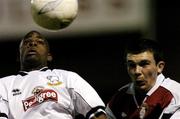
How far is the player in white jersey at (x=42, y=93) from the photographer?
6703 mm

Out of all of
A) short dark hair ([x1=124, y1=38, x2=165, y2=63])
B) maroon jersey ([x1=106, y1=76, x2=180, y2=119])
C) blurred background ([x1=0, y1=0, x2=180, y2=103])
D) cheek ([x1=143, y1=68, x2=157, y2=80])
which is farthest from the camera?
blurred background ([x1=0, y1=0, x2=180, y2=103])

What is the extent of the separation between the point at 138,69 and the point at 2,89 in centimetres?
106

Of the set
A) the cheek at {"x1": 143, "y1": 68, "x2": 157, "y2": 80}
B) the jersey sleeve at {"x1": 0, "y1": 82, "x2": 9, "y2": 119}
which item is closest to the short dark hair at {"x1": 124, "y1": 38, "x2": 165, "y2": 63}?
the cheek at {"x1": 143, "y1": 68, "x2": 157, "y2": 80}

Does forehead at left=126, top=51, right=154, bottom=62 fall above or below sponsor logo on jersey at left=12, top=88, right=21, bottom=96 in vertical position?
above

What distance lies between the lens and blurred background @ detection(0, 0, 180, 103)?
10383 mm

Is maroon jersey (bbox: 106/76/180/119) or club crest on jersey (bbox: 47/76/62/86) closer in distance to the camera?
maroon jersey (bbox: 106/76/180/119)

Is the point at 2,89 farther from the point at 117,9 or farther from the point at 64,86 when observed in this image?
the point at 117,9

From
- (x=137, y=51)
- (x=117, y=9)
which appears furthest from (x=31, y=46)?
(x=117, y=9)

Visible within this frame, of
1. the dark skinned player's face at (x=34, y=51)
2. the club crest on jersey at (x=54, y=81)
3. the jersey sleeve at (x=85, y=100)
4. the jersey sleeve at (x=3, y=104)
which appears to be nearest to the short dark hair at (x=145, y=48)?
the jersey sleeve at (x=85, y=100)

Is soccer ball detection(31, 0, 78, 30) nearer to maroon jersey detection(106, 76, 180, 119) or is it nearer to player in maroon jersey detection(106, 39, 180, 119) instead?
player in maroon jersey detection(106, 39, 180, 119)

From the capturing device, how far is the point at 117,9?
10.4m

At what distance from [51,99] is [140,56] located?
71 cm

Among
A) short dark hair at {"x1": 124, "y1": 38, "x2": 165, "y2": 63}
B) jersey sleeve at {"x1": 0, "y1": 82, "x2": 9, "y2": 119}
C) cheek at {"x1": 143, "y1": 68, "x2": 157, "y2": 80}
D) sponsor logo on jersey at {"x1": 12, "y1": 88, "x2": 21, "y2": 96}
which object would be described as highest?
short dark hair at {"x1": 124, "y1": 38, "x2": 165, "y2": 63}

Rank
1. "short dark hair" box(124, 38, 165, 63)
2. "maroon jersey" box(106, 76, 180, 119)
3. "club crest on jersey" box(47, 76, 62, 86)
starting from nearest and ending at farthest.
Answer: "maroon jersey" box(106, 76, 180, 119) < "short dark hair" box(124, 38, 165, 63) < "club crest on jersey" box(47, 76, 62, 86)
